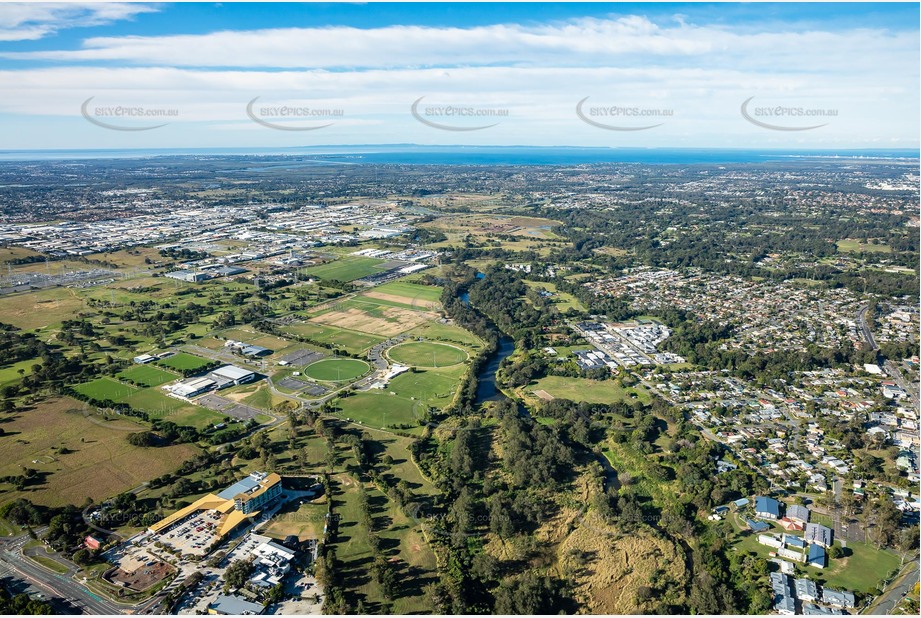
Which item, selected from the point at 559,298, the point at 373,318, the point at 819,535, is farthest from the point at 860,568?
the point at 559,298

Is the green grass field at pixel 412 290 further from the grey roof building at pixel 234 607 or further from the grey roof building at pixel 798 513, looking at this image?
the grey roof building at pixel 234 607

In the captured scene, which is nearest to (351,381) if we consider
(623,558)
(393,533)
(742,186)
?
(393,533)

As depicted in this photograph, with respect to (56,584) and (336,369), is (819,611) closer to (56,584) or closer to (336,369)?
(56,584)

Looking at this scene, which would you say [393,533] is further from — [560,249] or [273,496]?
[560,249]

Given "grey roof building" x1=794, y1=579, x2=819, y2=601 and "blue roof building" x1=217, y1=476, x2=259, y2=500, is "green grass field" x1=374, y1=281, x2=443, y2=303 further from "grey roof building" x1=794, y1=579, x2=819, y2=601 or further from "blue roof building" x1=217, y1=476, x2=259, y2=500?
"grey roof building" x1=794, y1=579, x2=819, y2=601

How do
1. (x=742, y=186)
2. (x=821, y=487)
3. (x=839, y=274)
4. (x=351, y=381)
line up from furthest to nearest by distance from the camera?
1. (x=742, y=186)
2. (x=839, y=274)
3. (x=351, y=381)
4. (x=821, y=487)

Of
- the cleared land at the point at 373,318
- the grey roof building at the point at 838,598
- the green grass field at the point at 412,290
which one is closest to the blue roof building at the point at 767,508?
the grey roof building at the point at 838,598
